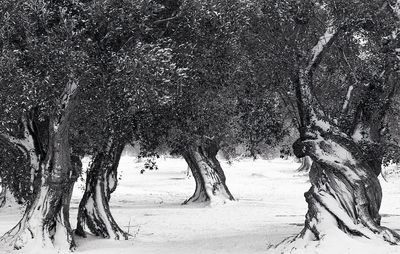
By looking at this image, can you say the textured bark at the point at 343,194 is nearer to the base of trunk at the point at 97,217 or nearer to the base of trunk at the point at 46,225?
the base of trunk at the point at 97,217

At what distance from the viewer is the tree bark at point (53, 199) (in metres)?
16.3

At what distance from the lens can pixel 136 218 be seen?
1071 inches

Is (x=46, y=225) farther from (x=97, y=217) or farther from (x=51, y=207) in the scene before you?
(x=97, y=217)

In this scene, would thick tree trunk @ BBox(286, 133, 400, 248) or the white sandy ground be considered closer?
thick tree trunk @ BBox(286, 133, 400, 248)

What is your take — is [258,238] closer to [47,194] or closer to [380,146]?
[380,146]

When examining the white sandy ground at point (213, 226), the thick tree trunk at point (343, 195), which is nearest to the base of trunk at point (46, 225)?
the white sandy ground at point (213, 226)

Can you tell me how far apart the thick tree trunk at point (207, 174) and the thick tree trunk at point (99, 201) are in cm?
1425

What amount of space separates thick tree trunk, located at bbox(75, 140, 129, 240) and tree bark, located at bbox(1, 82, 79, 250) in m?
1.77

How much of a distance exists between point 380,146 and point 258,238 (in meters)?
5.32

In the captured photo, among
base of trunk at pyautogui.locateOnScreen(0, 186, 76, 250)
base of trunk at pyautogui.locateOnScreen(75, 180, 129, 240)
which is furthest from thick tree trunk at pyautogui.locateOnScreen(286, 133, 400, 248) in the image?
base of trunk at pyautogui.locateOnScreen(0, 186, 76, 250)

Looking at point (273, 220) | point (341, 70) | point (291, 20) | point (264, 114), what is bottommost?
point (273, 220)

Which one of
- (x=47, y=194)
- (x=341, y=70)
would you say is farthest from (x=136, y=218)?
(x=341, y=70)

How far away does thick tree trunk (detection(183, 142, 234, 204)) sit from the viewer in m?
33.5

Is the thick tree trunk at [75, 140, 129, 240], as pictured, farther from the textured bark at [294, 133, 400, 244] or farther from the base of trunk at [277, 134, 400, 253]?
the textured bark at [294, 133, 400, 244]
